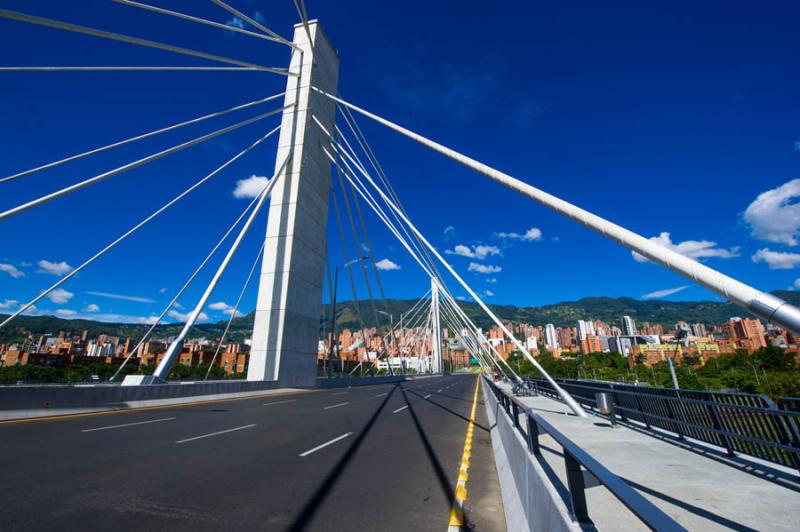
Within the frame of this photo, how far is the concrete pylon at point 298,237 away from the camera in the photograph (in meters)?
24.2

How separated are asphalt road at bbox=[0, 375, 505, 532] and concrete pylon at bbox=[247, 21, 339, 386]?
43.4 feet

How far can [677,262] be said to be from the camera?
4.71 m

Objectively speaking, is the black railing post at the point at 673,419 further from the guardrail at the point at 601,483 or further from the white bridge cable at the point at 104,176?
the white bridge cable at the point at 104,176

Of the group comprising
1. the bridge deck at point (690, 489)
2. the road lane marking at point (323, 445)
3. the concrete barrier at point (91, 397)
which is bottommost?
the bridge deck at point (690, 489)

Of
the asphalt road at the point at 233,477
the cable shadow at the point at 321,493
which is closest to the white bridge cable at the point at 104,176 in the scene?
the asphalt road at the point at 233,477

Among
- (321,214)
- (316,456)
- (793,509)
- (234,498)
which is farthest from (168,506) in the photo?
(321,214)

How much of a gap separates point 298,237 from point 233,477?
844 inches

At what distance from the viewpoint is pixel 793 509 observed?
4.57 m

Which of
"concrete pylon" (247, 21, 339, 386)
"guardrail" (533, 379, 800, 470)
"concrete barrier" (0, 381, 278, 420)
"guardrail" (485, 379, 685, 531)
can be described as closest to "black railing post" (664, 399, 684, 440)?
"guardrail" (533, 379, 800, 470)

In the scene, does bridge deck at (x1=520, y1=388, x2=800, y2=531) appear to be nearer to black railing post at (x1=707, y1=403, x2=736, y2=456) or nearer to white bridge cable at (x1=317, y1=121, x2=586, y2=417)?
black railing post at (x1=707, y1=403, x2=736, y2=456)

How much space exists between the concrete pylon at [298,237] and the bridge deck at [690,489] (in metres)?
19.1

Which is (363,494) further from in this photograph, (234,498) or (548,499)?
(548,499)

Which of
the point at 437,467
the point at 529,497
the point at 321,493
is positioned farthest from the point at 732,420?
the point at 321,493

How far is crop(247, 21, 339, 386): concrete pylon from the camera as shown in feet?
79.5
